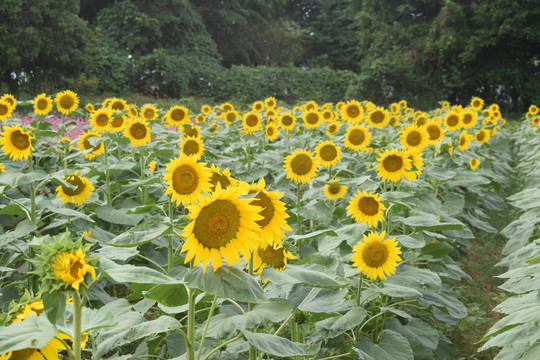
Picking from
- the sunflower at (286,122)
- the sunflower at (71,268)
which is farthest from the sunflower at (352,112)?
the sunflower at (71,268)

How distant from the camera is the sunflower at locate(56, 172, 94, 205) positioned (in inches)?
130

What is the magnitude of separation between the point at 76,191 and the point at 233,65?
21109mm

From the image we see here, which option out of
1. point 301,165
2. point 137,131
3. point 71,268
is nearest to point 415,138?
point 301,165

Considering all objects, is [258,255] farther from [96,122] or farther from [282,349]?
[96,122]

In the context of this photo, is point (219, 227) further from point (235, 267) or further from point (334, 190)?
point (334, 190)

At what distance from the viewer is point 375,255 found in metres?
2.41

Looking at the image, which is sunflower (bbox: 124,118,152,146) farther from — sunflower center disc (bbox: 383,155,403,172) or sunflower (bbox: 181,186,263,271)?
sunflower (bbox: 181,186,263,271)

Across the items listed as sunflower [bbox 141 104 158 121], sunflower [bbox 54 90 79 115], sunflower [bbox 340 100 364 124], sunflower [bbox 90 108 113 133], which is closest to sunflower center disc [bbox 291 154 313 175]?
sunflower [bbox 90 108 113 133]

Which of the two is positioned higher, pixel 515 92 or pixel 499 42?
pixel 499 42

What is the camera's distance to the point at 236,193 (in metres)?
1.39

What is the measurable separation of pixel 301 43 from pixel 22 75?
59.9 ft

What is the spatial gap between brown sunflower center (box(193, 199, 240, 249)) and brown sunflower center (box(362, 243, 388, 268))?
1168mm

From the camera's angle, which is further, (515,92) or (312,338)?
(515,92)

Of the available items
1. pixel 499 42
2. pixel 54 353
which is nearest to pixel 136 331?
pixel 54 353
